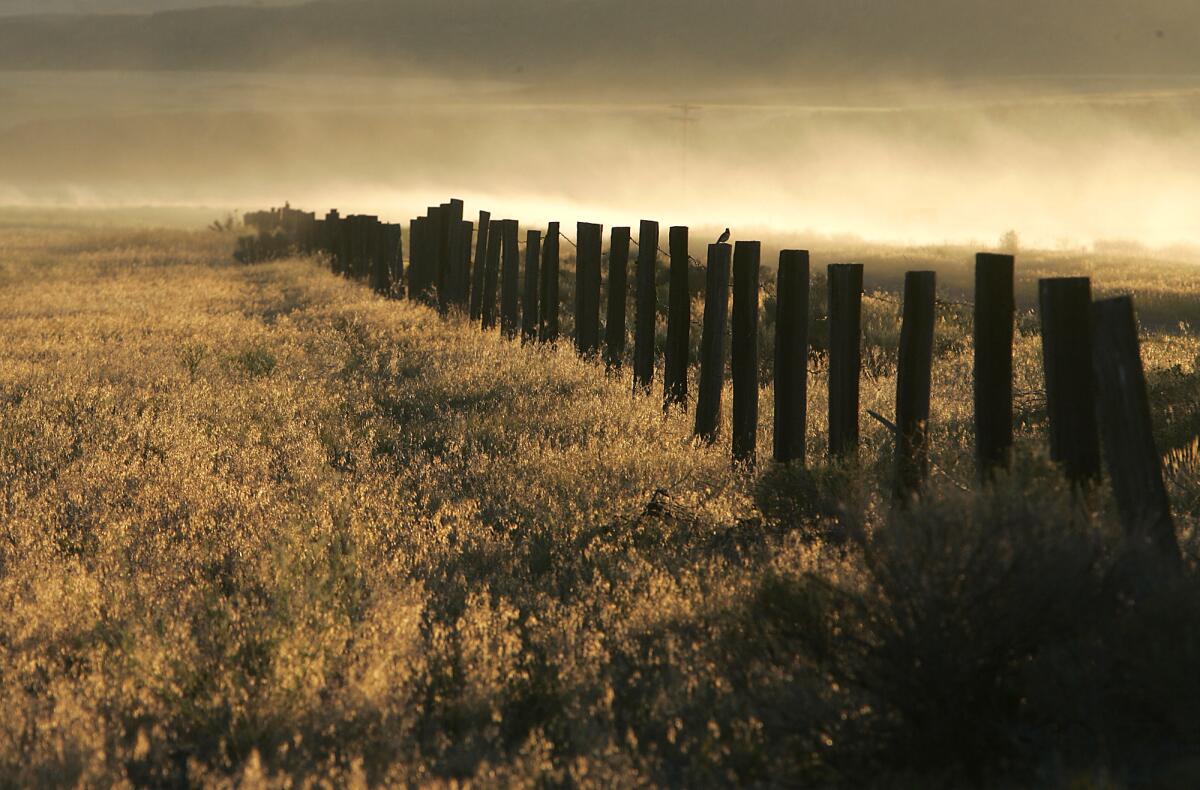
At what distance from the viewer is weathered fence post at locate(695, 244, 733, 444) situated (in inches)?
358

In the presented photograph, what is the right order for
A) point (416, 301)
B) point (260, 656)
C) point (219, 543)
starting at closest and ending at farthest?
point (260, 656) < point (219, 543) < point (416, 301)

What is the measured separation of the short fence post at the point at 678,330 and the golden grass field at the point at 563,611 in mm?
1034

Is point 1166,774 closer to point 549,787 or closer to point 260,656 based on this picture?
point 549,787

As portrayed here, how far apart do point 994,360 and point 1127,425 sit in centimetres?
94

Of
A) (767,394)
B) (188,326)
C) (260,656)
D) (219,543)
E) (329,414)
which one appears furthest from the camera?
(188,326)

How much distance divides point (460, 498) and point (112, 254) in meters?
28.6

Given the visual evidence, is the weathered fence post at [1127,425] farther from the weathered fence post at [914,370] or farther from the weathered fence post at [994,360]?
the weathered fence post at [914,370]

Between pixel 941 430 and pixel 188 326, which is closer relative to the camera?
pixel 941 430

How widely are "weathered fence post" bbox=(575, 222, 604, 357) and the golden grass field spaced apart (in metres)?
3.38

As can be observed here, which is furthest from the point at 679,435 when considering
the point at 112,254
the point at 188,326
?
the point at 112,254

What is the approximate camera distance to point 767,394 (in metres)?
11.5

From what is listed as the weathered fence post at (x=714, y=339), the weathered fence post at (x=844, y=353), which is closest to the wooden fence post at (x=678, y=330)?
the weathered fence post at (x=714, y=339)

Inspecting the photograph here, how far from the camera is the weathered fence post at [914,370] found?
6.39m

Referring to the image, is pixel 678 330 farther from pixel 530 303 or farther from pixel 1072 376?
pixel 1072 376
